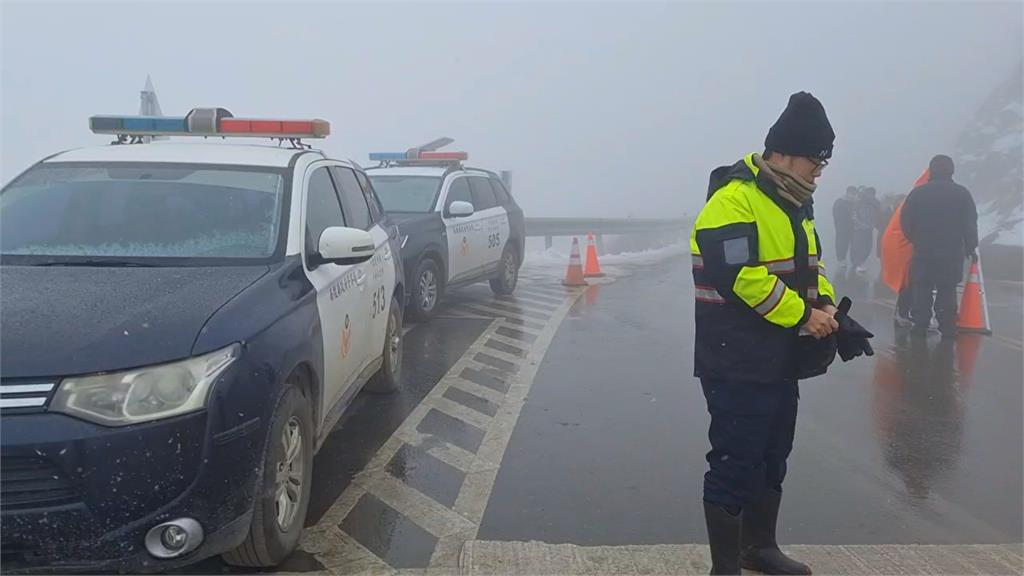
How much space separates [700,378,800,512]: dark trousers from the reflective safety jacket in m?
0.06

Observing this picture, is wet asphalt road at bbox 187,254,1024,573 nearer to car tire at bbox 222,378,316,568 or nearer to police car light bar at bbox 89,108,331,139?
car tire at bbox 222,378,316,568

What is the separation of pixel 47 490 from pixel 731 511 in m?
2.47

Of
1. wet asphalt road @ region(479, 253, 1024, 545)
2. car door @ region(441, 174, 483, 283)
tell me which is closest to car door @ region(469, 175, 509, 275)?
car door @ region(441, 174, 483, 283)

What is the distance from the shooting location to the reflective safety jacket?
2.87 metres

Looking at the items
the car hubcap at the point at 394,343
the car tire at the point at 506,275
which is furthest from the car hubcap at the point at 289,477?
the car tire at the point at 506,275

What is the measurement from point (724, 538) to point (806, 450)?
6.88 feet

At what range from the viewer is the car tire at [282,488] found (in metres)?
2.88

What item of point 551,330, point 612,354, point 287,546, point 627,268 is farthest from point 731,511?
point 627,268

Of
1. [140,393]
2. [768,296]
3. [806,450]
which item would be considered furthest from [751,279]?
[806,450]

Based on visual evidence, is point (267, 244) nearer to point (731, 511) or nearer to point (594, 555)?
point (594, 555)

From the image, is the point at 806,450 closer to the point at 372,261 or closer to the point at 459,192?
the point at 372,261

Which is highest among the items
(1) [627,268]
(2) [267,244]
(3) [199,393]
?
(2) [267,244]

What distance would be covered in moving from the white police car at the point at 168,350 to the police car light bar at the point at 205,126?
0.18m

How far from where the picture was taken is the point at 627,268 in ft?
51.5
